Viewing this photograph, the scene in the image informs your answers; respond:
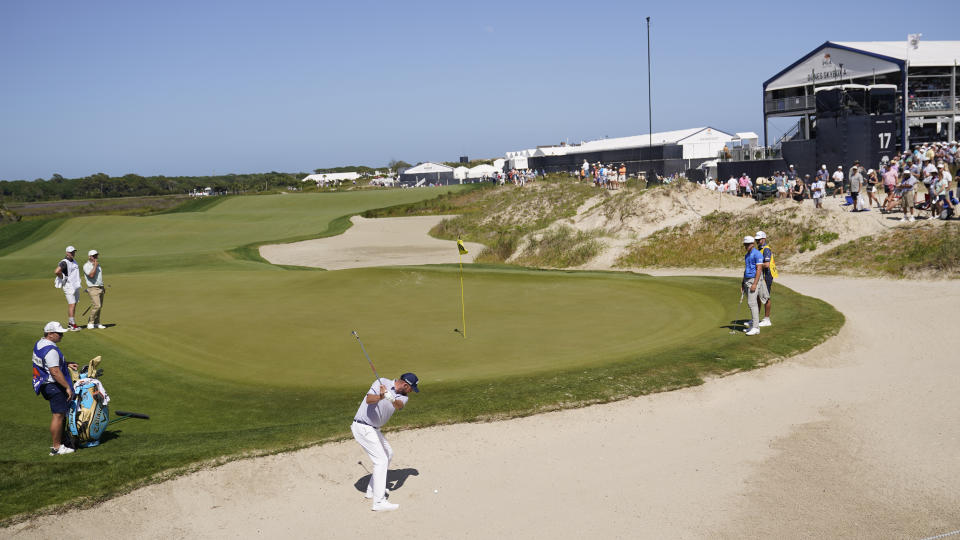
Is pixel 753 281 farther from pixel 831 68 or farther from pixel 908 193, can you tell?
pixel 831 68

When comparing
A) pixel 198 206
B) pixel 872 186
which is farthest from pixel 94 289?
pixel 198 206

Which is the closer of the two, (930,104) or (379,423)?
(379,423)

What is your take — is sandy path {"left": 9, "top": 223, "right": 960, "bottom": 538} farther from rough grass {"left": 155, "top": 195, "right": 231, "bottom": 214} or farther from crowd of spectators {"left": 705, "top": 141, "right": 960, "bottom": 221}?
rough grass {"left": 155, "top": 195, "right": 231, "bottom": 214}

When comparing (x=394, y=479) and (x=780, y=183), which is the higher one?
(x=780, y=183)

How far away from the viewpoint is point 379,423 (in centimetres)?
841

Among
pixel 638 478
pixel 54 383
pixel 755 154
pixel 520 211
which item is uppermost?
pixel 755 154

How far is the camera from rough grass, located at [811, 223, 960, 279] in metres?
21.6

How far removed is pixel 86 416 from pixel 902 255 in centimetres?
2347

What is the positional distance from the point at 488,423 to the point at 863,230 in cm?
2181

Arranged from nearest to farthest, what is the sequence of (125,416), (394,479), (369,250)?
(394,479) → (125,416) → (369,250)

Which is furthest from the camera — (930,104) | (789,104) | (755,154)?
(789,104)

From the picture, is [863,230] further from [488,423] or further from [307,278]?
[488,423]

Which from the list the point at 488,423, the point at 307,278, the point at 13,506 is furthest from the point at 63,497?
the point at 307,278

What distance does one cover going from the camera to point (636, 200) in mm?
37281
